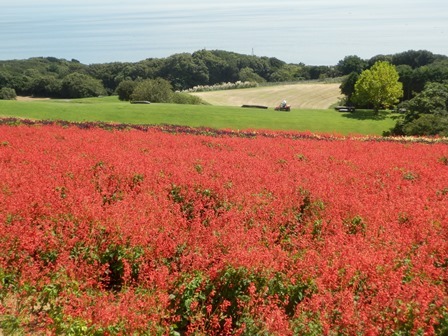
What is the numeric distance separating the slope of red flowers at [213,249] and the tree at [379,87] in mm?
51596

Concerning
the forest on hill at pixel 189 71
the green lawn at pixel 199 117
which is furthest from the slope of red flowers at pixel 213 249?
the forest on hill at pixel 189 71

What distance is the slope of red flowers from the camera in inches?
266

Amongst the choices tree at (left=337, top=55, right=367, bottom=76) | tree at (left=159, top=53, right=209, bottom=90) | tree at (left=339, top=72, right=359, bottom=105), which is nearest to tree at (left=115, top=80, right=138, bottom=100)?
tree at (left=339, top=72, right=359, bottom=105)

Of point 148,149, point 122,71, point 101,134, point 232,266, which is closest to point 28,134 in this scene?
point 101,134

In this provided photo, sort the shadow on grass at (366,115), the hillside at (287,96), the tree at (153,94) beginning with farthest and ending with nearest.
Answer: the hillside at (287,96) → the tree at (153,94) → the shadow on grass at (366,115)

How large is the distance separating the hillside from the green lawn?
2537cm

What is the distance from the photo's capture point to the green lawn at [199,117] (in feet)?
157

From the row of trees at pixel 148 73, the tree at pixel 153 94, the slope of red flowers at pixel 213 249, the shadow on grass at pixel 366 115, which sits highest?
the row of trees at pixel 148 73

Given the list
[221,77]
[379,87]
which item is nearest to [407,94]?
[379,87]

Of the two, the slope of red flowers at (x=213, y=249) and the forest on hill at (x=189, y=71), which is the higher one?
the forest on hill at (x=189, y=71)

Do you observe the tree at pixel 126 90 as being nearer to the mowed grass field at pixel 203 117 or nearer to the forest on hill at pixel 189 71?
the forest on hill at pixel 189 71

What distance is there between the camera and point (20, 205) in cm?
963

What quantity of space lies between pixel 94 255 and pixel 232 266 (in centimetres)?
246

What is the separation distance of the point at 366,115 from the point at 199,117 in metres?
24.4
